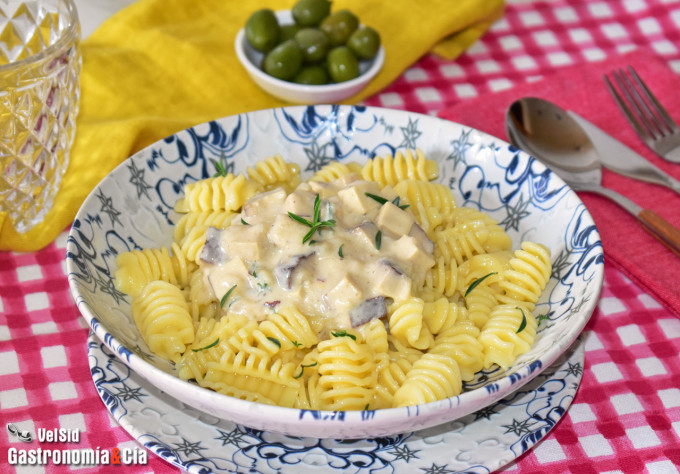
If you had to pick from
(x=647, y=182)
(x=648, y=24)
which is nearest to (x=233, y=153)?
(x=647, y=182)

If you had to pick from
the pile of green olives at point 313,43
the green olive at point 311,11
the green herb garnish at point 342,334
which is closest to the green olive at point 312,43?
the pile of green olives at point 313,43

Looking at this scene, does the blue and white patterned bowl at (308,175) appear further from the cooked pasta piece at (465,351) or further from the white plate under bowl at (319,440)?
the white plate under bowl at (319,440)

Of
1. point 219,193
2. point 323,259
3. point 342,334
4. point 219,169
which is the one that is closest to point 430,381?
point 342,334

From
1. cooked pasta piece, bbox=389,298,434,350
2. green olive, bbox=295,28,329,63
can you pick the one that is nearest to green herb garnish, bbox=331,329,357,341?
cooked pasta piece, bbox=389,298,434,350

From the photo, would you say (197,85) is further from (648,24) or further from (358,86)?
(648,24)

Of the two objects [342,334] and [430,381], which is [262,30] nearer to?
[342,334]

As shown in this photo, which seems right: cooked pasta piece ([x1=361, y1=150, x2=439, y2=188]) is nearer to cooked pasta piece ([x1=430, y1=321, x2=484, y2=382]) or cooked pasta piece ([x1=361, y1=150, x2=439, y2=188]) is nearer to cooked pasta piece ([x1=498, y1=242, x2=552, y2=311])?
cooked pasta piece ([x1=498, y1=242, x2=552, y2=311])
